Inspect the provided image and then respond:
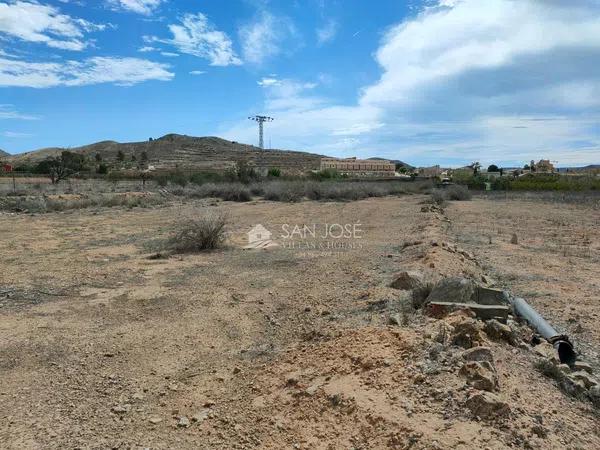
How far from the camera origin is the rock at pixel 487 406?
11.5 ft

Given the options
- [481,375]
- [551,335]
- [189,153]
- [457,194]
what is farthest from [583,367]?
[189,153]

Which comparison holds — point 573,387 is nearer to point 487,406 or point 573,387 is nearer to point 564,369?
point 564,369

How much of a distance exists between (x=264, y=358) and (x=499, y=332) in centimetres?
260

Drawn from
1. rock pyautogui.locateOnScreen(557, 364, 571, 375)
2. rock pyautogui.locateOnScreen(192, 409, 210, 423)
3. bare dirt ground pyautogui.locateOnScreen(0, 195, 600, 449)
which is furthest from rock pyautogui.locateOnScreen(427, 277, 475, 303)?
rock pyautogui.locateOnScreen(192, 409, 210, 423)

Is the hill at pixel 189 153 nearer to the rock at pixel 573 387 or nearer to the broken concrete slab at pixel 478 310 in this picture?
the broken concrete slab at pixel 478 310

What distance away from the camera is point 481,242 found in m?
14.9

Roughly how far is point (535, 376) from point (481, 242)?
→ 1110 cm

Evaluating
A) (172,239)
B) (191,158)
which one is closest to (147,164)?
(191,158)

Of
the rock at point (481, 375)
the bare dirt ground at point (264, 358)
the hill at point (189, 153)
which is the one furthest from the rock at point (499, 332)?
the hill at point (189, 153)

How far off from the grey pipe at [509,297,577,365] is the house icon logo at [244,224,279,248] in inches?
343

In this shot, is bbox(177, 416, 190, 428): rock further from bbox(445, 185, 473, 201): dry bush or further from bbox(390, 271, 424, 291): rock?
bbox(445, 185, 473, 201): dry bush

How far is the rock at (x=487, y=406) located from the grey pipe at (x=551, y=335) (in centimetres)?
195

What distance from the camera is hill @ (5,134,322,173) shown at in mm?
99688

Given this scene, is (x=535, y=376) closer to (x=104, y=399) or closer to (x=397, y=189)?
(x=104, y=399)
